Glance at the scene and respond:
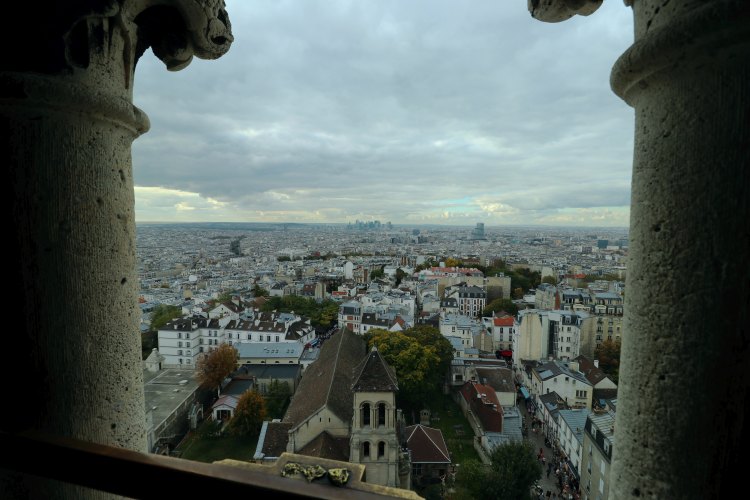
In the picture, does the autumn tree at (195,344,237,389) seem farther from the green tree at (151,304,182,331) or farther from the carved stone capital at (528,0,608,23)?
the carved stone capital at (528,0,608,23)

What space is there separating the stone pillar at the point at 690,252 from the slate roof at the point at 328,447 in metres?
9.98

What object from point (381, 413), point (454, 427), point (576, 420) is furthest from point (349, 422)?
point (576, 420)

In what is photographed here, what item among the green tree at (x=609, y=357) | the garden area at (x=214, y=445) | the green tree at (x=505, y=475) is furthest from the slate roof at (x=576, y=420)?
the garden area at (x=214, y=445)

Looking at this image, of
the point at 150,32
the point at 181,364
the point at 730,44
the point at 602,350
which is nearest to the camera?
the point at 730,44

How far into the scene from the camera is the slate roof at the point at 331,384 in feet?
37.3

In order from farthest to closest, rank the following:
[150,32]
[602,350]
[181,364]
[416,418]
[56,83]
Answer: [181,364] < [602,350] < [416,418] < [150,32] < [56,83]

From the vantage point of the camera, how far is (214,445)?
46.6 ft

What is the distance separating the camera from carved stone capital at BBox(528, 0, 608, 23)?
4.05 feet

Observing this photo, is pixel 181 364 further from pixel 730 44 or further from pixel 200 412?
pixel 730 44

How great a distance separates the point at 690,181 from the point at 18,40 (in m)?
1.77

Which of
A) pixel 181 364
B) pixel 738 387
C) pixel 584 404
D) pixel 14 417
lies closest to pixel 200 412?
pixel 181 364

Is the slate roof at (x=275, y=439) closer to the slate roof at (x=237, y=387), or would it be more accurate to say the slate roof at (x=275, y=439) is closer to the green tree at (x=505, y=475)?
the green tree at (x=505, y=475)

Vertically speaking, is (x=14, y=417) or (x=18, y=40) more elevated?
(x=18, y=40)

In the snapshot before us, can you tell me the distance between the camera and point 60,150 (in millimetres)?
1240
